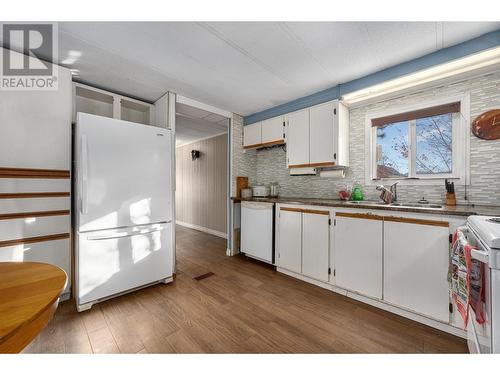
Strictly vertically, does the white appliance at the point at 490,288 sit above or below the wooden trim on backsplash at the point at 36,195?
below

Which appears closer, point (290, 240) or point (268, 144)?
point (290, 240)

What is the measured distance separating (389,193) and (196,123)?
11.1 ft

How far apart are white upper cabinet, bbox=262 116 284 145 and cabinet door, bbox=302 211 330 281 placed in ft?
4.22

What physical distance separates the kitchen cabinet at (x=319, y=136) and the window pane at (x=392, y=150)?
38 cm

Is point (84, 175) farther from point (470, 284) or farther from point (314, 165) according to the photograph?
point (470, 284)

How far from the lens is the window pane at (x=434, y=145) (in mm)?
2019

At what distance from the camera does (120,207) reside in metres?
1.97

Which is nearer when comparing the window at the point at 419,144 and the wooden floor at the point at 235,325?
the wooden floor at the point at 235,325

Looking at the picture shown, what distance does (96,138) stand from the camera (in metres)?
1.84

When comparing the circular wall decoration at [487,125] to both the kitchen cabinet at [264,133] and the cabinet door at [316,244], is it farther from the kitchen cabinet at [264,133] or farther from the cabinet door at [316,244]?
the kitchen cabinet at [264,133]

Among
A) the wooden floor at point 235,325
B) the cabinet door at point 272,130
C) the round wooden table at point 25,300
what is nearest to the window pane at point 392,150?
the cabinet door at point 272,130

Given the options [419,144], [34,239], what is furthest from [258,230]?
[34,239]

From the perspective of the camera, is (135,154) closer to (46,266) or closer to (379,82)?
(46,266)
